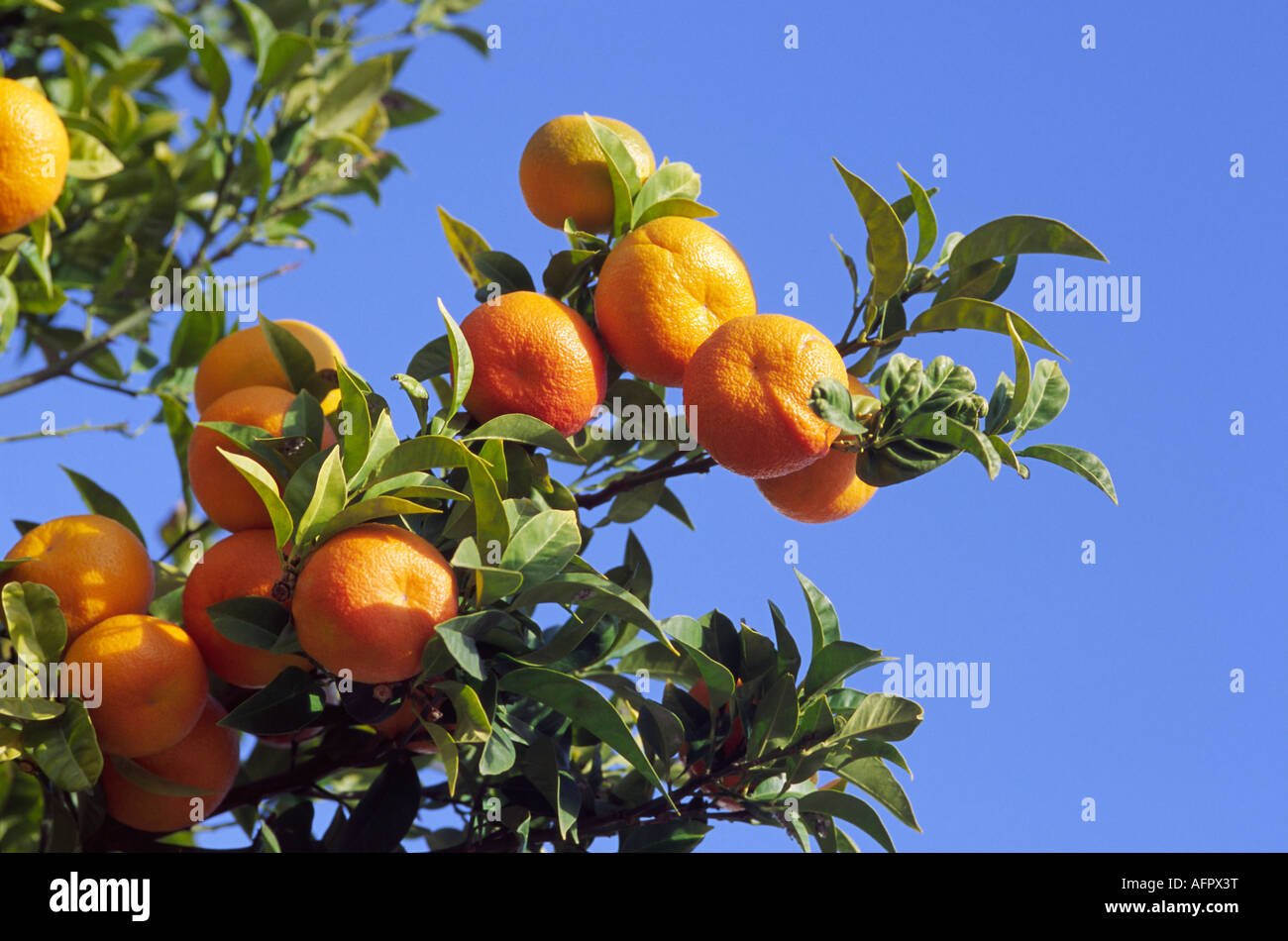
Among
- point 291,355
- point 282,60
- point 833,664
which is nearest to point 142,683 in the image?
point 291,355

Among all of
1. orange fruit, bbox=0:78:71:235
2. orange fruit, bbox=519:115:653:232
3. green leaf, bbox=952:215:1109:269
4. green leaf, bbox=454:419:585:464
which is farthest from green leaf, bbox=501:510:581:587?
orange fruit, bbox=0:78:71:235

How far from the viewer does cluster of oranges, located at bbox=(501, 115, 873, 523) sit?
1.48 meters

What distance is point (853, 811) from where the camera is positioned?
1.59 m

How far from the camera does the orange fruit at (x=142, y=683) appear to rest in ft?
4.87

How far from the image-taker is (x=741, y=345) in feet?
4.90

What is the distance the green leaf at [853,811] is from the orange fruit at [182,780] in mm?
807

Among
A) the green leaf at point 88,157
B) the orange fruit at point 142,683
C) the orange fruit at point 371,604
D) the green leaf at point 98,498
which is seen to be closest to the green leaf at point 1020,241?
the orange fruit at point 371,604

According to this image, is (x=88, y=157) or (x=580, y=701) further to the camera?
(x=88, y=157)

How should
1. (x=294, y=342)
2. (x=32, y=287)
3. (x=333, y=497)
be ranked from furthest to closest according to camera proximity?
(x=32, y=287) < (x=294, y=342) < (x=333, y=497)

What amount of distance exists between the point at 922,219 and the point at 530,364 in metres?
0.60

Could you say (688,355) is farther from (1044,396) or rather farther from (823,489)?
(1044,396)
